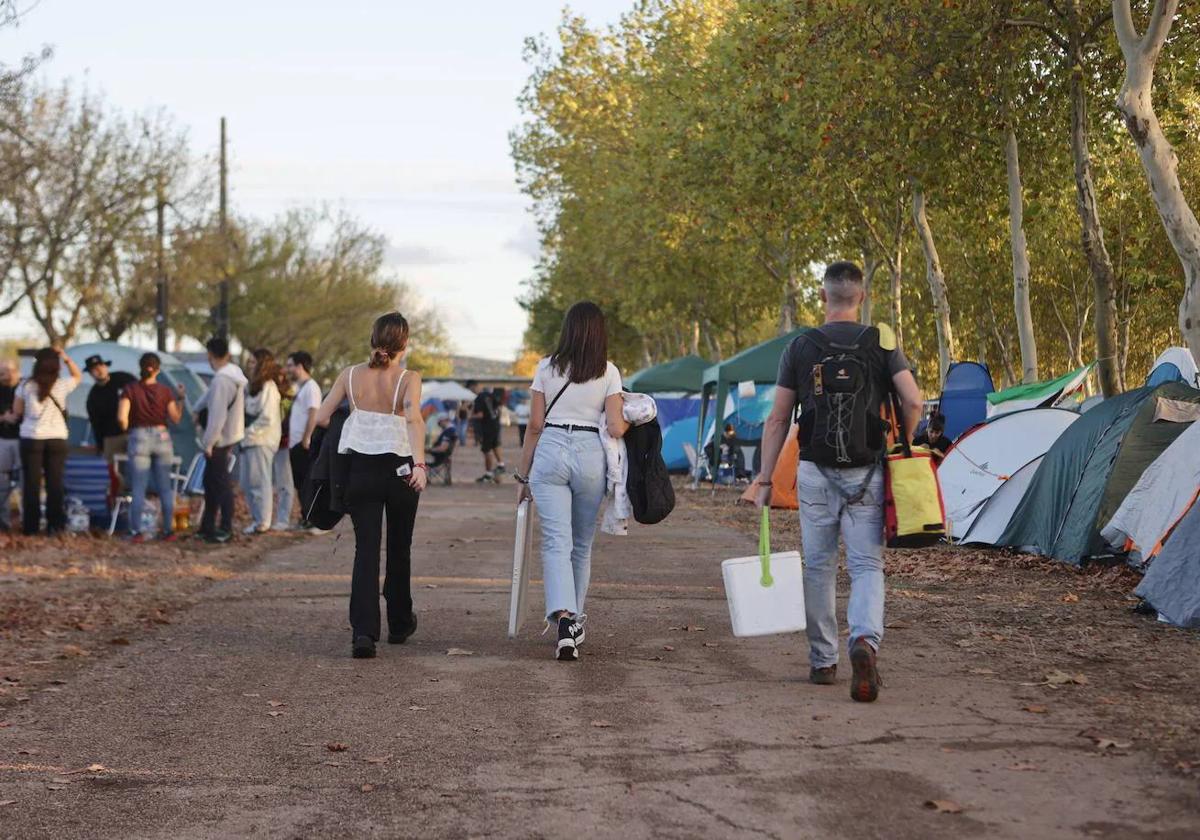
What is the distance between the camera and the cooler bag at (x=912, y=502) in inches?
288

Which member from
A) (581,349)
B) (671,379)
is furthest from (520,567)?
(671,379)

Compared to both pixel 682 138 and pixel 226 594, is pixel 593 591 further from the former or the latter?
pixel 682 138

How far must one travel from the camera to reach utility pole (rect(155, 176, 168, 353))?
44062mm

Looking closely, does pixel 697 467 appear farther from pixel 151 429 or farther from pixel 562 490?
pixel 562 490

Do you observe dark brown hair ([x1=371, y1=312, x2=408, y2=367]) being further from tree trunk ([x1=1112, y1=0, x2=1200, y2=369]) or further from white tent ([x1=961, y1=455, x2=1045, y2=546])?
white tent ([x1=961, y1=455, x2=1045, y2=546])

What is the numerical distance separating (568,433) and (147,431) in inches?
337

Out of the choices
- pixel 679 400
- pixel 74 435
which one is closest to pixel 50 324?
pixel 679 400

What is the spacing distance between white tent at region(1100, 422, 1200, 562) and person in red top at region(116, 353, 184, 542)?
342 inches

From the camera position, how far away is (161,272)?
49.4 meters

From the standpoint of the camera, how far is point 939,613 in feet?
34.7

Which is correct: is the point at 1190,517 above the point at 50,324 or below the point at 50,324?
below

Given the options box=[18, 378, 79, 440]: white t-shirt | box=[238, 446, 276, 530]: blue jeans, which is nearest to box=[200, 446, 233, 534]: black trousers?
box=[238, 446, 276, 530]: blue jeans

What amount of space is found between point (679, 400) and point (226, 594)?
27.5m

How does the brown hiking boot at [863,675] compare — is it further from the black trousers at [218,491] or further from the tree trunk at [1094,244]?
the tree trunk at [1094,244]
